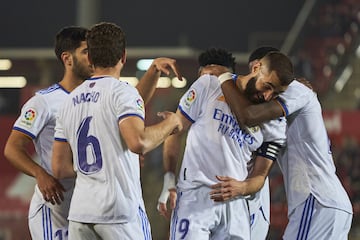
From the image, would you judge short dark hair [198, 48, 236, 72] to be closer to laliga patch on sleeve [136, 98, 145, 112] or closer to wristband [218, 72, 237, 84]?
wristband [218, 72, 237, 84]

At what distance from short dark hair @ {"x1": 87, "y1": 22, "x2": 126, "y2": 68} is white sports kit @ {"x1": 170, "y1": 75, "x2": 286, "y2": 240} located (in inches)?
37.4

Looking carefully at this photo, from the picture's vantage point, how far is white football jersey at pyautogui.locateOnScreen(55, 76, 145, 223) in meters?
4.95

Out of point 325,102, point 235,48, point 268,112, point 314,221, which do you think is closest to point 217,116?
point 268,112

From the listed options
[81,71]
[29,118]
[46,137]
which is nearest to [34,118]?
[29,118]

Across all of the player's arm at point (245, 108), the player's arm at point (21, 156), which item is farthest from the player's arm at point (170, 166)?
the player's arm at point (21, 156)

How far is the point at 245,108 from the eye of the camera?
220 inches

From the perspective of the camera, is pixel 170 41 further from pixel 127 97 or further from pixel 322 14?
pixel 127 97

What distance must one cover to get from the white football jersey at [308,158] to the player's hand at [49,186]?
4.81 feet

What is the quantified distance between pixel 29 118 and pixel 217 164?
1152mm

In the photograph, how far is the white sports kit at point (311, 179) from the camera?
6.02 m

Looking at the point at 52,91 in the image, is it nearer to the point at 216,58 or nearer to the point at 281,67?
the point at 216,58

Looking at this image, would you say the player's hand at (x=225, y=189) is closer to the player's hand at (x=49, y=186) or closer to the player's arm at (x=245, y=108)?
the player's arm at (x=245, y=108)

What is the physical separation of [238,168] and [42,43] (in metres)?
15.8

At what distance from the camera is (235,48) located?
20.8 meters
